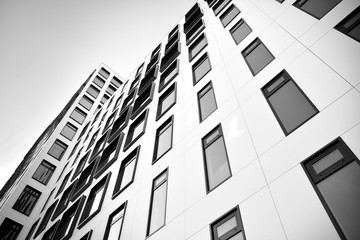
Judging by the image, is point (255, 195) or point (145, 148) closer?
point (255, 195)

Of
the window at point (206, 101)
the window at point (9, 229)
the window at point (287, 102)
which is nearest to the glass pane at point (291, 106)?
the window at point (287, 102)

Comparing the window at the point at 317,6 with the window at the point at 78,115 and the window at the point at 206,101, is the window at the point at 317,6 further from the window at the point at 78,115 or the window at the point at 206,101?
the window at the point at 78,115

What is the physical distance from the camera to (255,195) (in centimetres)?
657

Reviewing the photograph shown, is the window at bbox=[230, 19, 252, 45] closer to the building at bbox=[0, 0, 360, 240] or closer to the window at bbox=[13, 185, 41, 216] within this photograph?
the building at bbox=[0, 0, 360, 240]

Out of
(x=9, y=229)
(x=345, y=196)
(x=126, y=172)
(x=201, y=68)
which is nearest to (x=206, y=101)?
(x=201, y=68)

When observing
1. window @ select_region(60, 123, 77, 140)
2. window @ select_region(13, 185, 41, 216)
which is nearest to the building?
window @ select_region(13, 185, 41, 216)

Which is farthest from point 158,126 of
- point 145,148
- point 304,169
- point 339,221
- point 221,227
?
point 339,221

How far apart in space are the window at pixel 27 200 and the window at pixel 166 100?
1690 cm

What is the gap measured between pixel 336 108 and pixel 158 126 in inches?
375

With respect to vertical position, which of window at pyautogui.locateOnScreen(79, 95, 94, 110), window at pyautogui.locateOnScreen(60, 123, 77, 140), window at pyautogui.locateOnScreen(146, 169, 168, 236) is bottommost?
window at pyautogui.locateOnScreen(146, 169, 168, 236)

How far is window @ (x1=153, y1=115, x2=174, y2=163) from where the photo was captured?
1255 cm

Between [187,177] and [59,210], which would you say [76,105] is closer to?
[59,210]

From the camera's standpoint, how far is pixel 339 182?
17.5ft

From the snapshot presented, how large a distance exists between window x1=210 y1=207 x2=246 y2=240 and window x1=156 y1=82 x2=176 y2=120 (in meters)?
8.61
